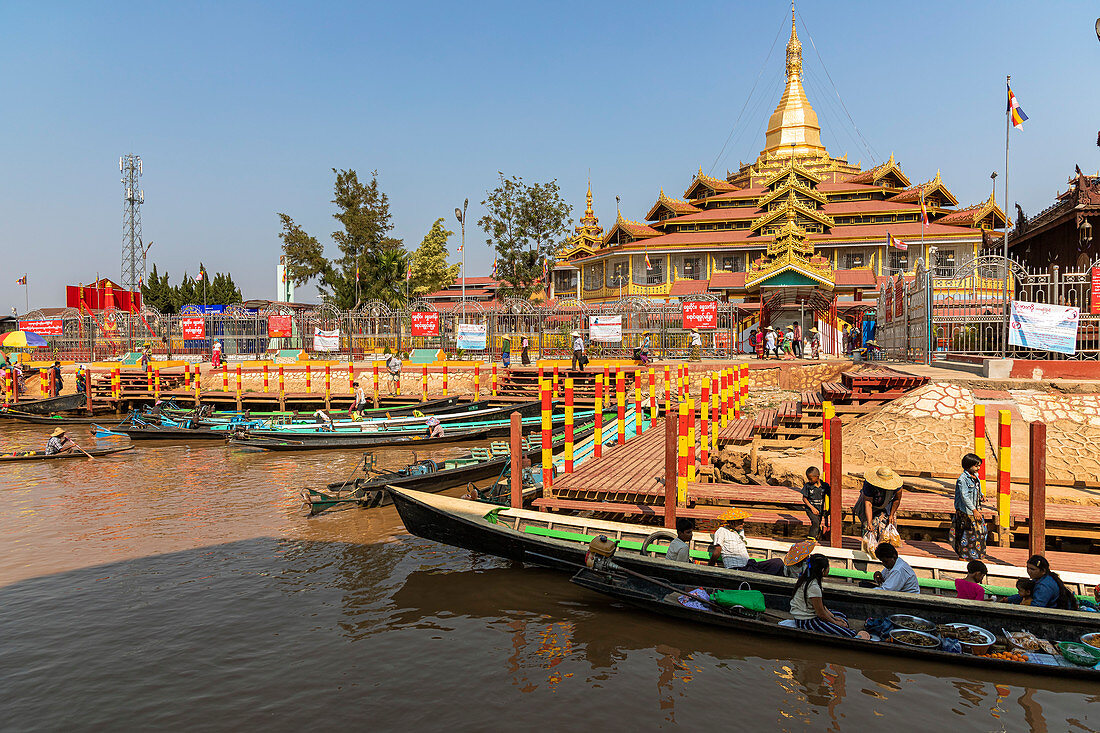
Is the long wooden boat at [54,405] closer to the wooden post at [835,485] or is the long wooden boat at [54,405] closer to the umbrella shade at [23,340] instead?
the umbrella shade at [23,340]

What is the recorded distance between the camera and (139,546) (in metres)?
13.3

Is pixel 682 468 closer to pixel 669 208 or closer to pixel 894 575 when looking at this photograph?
pixel 894 575

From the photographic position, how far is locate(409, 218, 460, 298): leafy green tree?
2448 inches

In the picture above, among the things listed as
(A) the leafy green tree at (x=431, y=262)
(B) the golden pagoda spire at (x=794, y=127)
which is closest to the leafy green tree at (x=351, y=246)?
(A) the leafy green tree at (x=431, y=262)

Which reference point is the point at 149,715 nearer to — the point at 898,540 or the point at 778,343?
the point at 898,540

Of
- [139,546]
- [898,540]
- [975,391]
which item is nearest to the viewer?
[898,540]

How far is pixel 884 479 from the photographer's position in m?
9.67

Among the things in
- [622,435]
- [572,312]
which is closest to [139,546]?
[622,435]

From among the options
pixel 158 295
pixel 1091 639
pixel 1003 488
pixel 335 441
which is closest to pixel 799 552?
pixel 1091 639

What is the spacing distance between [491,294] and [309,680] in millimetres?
65422

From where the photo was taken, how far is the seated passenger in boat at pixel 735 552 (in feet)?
29.3

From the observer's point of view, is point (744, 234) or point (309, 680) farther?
point (744, 234)

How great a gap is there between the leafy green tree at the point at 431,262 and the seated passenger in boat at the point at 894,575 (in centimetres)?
5596

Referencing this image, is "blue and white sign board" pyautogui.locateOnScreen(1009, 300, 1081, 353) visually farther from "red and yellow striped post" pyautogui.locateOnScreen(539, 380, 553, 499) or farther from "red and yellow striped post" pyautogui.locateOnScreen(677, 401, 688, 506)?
"red and yellow striped post" pyautogui.locateOnScreen(539, 380, 553, 499)
